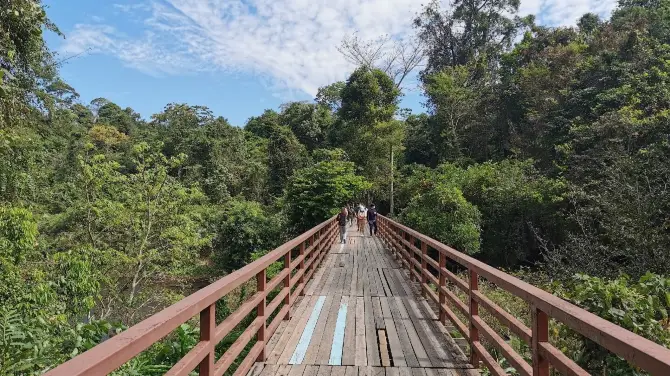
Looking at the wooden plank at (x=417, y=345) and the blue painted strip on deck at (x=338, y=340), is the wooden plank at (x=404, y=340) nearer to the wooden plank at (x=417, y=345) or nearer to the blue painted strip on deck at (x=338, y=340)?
the wooden plank at (x=417, y=345)

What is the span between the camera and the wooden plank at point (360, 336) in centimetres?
393

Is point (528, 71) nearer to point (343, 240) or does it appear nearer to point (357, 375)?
point (343, 240)

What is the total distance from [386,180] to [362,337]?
2647 centimetres

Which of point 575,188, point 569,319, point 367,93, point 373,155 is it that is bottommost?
point 569,319

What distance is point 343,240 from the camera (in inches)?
614

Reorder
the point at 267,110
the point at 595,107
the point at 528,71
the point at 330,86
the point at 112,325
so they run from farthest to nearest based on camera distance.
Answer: the point at 267,110 < the point at 330,86 < the point at 528,71 < the point at 595,107 < the point at 112,325

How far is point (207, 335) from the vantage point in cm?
251

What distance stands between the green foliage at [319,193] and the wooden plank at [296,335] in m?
13.9

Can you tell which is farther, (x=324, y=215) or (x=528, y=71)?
(x=528, y=71)

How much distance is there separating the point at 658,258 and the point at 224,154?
103 ft

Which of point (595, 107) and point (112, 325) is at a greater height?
point (595, 107)

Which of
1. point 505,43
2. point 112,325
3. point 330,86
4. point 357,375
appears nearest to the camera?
point 357,375

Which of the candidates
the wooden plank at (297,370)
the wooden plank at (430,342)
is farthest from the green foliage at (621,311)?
the wooden plank at (297,370)

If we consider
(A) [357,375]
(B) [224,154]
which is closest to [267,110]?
(B) [224,154]
